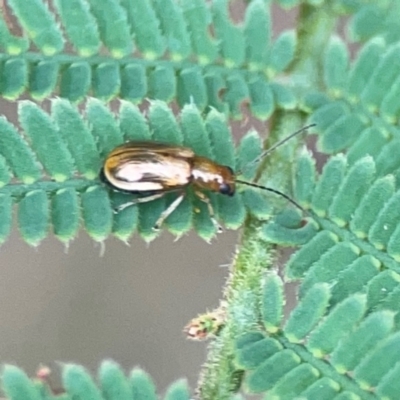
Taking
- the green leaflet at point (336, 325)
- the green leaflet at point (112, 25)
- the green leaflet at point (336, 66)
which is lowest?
the green leaflet at point (336, 325)

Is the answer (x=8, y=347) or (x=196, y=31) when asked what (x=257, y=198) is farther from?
(x=8, y=347)

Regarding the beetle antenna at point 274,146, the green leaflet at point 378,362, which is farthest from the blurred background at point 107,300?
the green leaflet at point 378,362

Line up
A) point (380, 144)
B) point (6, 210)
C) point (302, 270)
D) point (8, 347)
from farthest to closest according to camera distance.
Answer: point (8, 347), point (380, 144), point (302, 270), point (6, 210)

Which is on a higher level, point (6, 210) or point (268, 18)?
point (268, 18)

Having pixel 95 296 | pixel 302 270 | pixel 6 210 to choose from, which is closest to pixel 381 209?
pixel 302 270

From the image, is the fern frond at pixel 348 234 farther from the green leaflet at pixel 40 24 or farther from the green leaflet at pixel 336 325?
the green leaflet at pixel 40 24

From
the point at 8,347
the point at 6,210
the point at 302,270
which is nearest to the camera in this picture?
the point at 6,210

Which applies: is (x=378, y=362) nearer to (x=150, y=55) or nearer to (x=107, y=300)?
(x=150, y=55)
